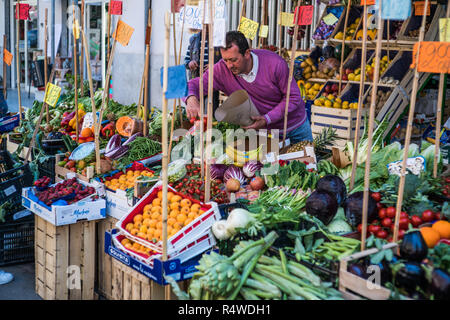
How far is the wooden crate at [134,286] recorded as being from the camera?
10.2 ft

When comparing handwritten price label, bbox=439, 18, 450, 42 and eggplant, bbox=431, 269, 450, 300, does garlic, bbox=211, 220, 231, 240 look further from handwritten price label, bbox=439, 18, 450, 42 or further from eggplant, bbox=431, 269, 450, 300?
handwritten price label, bbox=439, 18, 450, 42

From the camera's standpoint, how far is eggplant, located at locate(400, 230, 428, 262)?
2504 mm

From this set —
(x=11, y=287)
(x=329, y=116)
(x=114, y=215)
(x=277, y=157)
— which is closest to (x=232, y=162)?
(x=277, y=157)

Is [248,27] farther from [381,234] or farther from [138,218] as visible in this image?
[381,234]

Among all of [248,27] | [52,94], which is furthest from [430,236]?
[52,94]

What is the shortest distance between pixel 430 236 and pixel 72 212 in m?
2.64

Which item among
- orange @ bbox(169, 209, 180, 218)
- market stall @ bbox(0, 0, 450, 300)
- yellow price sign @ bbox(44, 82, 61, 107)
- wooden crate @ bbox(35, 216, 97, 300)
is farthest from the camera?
yellow price sign @ bbox(44, 82, 61, 107)

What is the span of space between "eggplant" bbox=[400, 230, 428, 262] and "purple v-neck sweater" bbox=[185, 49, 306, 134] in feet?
6.83

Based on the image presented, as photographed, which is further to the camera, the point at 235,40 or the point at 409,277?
the point at 235,40

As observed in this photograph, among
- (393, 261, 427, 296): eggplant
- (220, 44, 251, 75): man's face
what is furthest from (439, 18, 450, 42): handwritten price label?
(220, 44, 251, 75): man's face

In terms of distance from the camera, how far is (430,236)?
268 centimetres

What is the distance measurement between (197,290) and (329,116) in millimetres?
4765

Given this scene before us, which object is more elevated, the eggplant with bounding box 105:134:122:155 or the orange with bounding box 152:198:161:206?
the eggplant with bounding box 105:134:122:155
